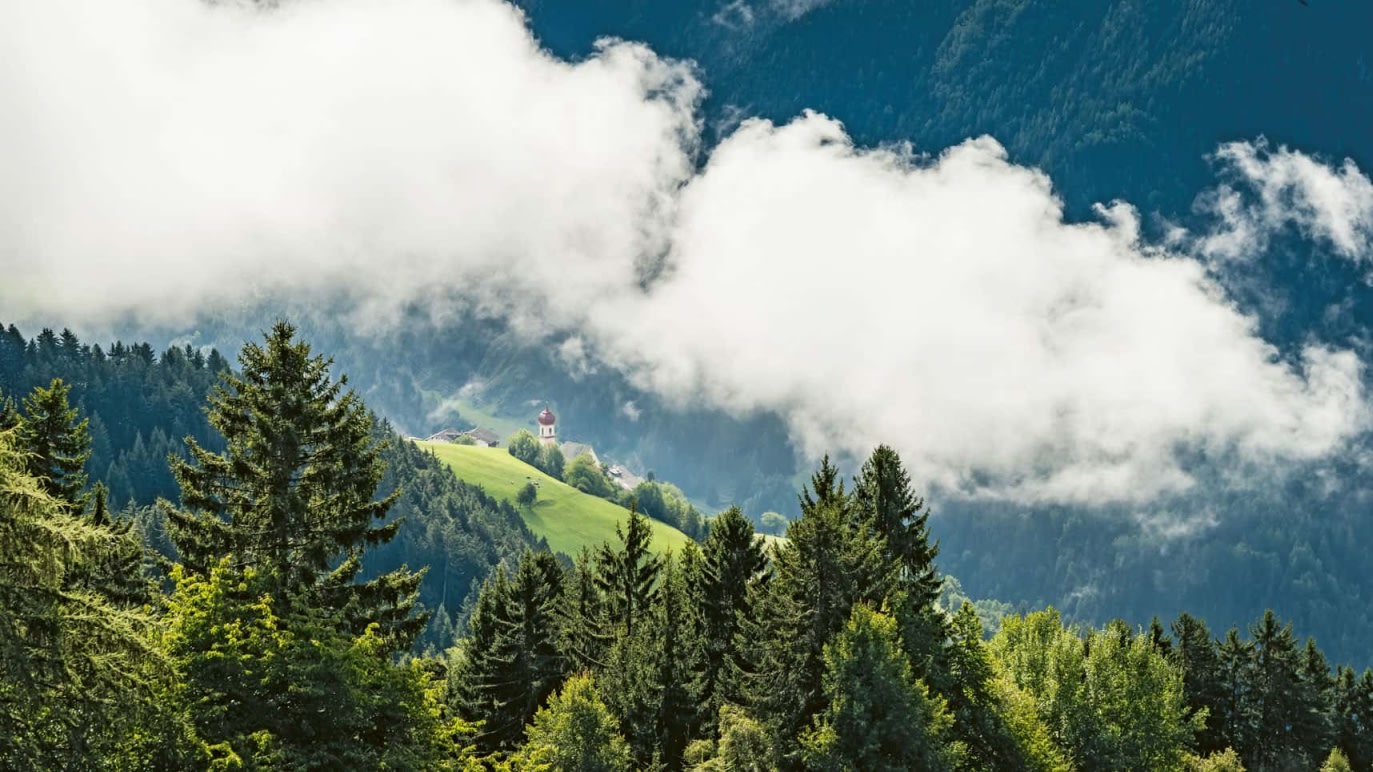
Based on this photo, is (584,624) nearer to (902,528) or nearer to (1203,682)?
(902,528)

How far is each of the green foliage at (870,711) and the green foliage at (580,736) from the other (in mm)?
10423

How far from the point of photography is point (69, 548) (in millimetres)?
20250

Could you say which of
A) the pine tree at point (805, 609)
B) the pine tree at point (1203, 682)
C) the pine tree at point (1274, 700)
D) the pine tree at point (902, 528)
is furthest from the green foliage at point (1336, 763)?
the pine tree at point (805, 609)

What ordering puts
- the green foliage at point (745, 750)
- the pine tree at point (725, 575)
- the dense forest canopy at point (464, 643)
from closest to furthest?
the dense forest canopy at point (464, 643), the green foliage at point (745, 750), the pine tree at point (725, 575)

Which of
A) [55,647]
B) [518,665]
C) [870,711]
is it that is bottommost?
[55,647]

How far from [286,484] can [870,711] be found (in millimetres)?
23337

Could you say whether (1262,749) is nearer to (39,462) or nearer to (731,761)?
(731,761)

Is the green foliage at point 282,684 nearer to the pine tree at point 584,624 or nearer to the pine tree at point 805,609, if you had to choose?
the pine tree at point 805,609

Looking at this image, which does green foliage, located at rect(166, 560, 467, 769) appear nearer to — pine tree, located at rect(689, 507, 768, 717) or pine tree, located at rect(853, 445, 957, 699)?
pine tree, located at rect(853, 445, 957, 699)

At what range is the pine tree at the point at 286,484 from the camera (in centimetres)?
3169

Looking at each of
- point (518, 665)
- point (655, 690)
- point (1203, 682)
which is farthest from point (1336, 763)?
point (518, 665)

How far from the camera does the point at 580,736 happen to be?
1932 inches

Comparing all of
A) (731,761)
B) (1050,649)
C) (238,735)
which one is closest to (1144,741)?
(1050,649)

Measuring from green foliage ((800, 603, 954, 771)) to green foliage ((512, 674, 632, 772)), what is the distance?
10423 millimetres
